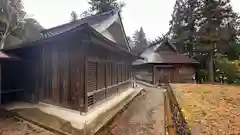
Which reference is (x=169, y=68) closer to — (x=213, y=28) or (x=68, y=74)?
(x=213, y=28)

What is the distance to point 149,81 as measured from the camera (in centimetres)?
2158

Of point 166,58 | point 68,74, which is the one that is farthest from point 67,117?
point 166,58

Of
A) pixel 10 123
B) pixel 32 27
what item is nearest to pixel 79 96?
pixel 10 123

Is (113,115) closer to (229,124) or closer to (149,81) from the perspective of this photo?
(229,124)

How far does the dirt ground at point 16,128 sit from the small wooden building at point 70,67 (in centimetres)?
161

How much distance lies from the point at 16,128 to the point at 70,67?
2512mm

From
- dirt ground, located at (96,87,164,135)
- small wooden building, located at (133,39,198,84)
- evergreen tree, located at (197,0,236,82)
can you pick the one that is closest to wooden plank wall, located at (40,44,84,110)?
dirt ground, located at (96,87,164,135)

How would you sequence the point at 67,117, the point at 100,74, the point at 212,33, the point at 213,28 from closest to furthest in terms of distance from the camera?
1. the point at 67,117
2. the point at 100,74
3. the point at 212,33
4. the point at 213,28

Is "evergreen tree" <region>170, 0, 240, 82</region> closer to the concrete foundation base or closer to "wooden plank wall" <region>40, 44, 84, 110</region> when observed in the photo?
the concrete foundation base

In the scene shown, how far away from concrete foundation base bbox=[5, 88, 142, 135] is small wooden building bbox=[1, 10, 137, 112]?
0.28 meters

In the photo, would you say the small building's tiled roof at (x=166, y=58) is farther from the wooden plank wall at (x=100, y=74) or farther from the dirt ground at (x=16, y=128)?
the dirt ground at (x=16, y=128)

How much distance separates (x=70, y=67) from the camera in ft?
23.5

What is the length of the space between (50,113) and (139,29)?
2152 inches

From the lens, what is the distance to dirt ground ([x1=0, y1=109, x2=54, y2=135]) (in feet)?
17.0
